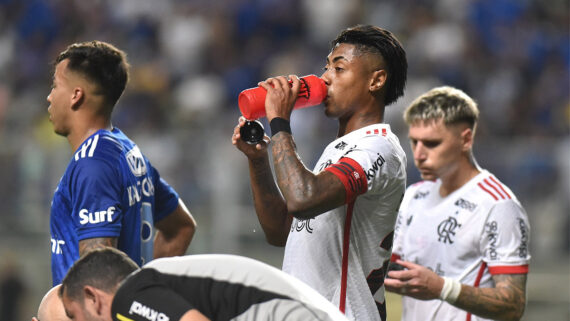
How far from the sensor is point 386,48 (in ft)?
13.4

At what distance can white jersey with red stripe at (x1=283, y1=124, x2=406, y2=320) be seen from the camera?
3834 mm

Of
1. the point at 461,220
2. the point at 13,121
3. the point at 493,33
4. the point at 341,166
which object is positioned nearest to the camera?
the point at 341,166

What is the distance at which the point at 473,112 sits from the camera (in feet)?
17.0

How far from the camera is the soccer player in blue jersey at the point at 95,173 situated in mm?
4082

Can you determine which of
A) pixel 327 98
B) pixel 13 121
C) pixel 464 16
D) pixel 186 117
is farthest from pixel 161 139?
pixel 327 98

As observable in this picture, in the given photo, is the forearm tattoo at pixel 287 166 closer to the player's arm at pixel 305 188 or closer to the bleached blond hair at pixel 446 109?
the player's arm at pixel 305 188

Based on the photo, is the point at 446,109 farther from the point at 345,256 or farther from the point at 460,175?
the point at 345,256

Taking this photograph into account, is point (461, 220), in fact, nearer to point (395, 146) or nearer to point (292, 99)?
point (395, 146)

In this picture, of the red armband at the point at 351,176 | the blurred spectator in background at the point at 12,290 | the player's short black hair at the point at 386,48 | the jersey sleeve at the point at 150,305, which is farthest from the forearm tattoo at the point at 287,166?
the blurred spectator in background at the point at 12,290

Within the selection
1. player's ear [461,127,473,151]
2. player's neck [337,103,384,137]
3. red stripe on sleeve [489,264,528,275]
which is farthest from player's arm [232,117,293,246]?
player's ear [461,127,473,151]

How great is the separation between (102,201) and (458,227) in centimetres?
213

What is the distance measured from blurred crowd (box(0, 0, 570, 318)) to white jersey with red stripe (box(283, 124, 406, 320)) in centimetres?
509

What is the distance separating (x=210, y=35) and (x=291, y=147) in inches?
401

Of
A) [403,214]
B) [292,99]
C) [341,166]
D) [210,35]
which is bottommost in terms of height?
[403,214]
